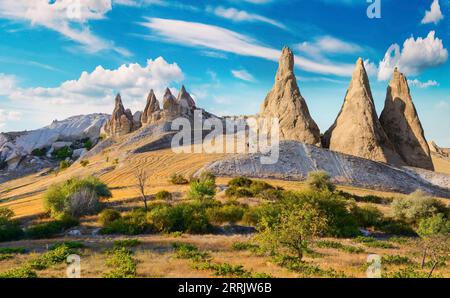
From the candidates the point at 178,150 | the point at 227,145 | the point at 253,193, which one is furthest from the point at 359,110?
the point at 178,150

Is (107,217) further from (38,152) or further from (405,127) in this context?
(38,152)

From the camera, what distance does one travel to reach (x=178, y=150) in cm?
5803

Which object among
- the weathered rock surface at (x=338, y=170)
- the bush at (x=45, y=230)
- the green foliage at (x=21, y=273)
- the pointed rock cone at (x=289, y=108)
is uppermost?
the pointed rock cone at (x=289, y=108)

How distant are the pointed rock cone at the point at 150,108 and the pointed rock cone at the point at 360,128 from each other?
40.1 metres

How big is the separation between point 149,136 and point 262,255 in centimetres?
5583

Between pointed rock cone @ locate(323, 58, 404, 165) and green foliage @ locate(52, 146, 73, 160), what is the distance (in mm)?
70575

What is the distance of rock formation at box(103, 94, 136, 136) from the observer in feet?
268

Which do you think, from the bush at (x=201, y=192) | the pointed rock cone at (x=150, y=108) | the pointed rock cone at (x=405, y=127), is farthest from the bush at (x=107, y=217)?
the pointed rock cone at (x=150, y=108)

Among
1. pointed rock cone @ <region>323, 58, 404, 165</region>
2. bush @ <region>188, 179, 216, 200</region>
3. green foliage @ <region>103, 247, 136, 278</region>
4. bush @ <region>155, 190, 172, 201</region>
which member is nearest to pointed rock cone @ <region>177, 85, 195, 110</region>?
pointed rock cone @ <region>323, 58, 404, 165</region>

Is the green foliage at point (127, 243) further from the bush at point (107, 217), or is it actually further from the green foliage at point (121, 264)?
A: the bush at point (107, 217)

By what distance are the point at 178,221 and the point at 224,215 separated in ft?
9.34

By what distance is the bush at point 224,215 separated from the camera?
23.7 meters

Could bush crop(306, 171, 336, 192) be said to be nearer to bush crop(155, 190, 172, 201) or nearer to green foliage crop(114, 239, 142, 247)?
bush crop(155, 190, 172, 201)

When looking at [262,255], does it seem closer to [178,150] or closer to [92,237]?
[92,237]
